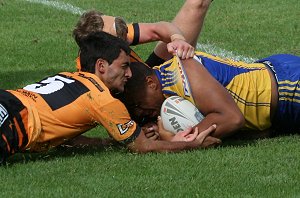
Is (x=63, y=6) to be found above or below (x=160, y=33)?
below

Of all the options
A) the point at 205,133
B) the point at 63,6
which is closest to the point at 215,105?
the point at 205,133

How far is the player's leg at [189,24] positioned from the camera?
343 inches

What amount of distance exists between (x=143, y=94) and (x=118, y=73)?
38 centimetres

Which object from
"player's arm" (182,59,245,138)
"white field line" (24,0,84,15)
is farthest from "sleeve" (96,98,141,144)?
"white field line" (24,0,84,15)

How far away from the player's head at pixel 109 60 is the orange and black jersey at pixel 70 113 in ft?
0.53

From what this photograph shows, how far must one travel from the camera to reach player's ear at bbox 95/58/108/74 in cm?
714

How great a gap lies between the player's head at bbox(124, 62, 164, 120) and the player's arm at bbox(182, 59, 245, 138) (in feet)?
1.18

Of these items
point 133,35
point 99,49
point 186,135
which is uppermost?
point 99,49

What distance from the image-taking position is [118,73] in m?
7.12

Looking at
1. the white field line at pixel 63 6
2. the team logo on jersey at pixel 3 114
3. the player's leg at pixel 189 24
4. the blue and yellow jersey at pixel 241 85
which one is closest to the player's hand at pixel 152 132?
the blue and yellow jersey at pixel 241 85

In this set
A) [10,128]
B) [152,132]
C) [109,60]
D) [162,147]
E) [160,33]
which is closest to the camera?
[10,128]

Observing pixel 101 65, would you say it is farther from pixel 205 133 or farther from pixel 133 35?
pixel 133 35

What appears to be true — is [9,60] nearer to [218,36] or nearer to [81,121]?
[218,36]

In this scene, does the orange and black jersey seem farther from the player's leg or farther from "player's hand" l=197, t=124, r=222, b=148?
the player's leg
